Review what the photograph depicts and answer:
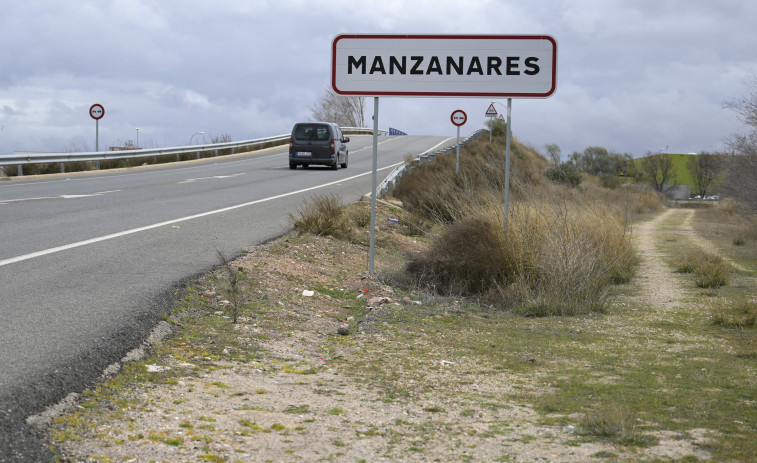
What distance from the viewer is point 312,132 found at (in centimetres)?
3066

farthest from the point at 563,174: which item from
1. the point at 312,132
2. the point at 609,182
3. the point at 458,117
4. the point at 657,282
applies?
the point at 609,182

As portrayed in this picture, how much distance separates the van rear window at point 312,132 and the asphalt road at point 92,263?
10014 mm

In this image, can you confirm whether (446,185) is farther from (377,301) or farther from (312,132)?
(312,132)

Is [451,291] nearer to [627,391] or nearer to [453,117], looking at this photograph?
[627,391]

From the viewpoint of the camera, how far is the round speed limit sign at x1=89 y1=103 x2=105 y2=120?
31.1 meters

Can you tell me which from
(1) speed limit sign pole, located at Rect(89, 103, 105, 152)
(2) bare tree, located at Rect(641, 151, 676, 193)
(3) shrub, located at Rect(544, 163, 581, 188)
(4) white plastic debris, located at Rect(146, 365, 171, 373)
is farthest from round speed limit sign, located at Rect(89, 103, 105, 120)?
(2) bare tree, located at Rect(641, 151, 676, 193)

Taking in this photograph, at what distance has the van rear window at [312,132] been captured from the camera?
30.5 m

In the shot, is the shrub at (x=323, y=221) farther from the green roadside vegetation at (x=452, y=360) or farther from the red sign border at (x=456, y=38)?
the red sign border at (x=456, y=38)

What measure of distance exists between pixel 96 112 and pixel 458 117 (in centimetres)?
1404

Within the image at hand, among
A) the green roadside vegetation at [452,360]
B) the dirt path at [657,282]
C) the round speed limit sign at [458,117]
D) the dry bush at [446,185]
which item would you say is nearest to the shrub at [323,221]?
the green roadside vegetation at [452,360]

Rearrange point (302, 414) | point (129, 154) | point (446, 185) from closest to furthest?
1. point (302, 414)
2. point (446, 185)
3. point (129, 154)

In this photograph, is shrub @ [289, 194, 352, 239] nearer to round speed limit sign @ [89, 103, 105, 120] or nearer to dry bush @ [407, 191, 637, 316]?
dry bush @ [407, 191, 637, 316]

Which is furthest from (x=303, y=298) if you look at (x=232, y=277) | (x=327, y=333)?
(x=327, y=333)

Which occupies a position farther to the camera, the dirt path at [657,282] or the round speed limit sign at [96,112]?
the round speed limit sign at [96,112]
